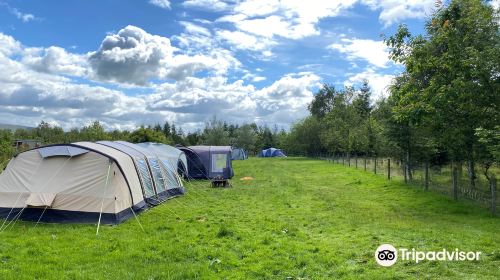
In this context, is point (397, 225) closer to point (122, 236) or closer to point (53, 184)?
point (122, 236)

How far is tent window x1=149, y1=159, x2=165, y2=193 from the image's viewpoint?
14978mm

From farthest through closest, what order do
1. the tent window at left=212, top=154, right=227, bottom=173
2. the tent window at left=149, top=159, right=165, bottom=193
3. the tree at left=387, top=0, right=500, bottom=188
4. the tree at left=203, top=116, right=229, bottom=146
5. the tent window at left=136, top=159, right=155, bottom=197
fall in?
the tree at left=203, top=116, right=229, bottom=146
the tent window at left=212, top=154, right=227, bottom=173
the tent window at left=149, top=159, right=165, bottom=193
the tent window at left=136, top=159, right=155, bottom=197
the tree at left=387, top=0, right=500, bottom=188

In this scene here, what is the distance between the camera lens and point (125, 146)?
1478 centimetres

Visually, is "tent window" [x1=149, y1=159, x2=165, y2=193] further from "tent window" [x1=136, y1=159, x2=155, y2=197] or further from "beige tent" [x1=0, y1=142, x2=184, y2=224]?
"beige tent" [x1=0, y1=142, x2=184, y2=224]

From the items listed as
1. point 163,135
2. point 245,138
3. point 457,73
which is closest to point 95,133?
point 163,135

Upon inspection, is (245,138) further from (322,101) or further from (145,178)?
(145,178)

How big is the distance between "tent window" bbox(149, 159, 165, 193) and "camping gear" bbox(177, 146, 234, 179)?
8.15m

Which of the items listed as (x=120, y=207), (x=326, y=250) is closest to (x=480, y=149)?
(x=326, y=250)

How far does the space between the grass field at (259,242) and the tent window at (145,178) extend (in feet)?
2.20

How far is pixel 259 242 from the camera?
8.85m

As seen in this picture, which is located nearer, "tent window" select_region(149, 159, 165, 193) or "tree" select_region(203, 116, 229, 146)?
"tent window" select_region(149, 159, 165, 193)

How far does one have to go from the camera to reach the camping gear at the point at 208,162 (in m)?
24.0

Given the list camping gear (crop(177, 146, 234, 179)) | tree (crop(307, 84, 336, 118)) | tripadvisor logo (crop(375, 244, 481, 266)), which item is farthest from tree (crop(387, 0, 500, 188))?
tree (crop(307, 84, 336, 118))

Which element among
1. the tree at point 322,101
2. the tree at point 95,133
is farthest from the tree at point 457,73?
the tree at point 322,101
